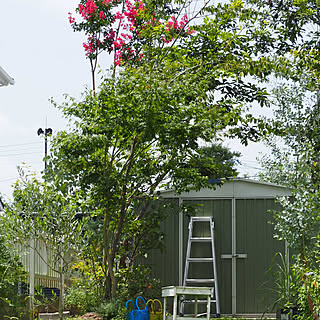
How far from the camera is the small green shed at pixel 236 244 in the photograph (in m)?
9.09

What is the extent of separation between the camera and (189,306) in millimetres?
9203

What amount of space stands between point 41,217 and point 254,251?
144 inches

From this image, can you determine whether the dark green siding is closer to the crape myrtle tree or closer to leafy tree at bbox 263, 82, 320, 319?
the crape myrtle tree

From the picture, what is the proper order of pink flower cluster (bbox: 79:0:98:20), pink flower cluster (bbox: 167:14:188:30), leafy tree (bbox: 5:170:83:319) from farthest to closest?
pink flower cluster (bbox: 79:0:98:20), pink flower cluster (bbox: 167:14:188:30), leafy tree (bbox: 5:170:83:319)

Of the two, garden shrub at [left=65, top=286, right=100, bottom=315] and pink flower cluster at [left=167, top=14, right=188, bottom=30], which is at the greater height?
pink flower cluster at [left=167, top=14, right=188, bottom=30]

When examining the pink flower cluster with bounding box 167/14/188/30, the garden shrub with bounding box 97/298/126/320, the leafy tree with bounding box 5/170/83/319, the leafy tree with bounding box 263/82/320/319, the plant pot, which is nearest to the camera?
the leafy tree with bounding box 263/82/320/319

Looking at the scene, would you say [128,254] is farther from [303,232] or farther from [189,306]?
[303,232]

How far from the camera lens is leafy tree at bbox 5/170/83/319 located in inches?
263

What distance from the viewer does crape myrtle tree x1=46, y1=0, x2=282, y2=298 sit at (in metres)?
7.06

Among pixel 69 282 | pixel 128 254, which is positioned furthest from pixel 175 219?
pixel 69 282

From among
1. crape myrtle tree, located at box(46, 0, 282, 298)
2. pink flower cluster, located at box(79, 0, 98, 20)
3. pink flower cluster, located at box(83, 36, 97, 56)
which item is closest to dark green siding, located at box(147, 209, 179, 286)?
crape myrtle tree, located at box(46, 0, 282, 298)

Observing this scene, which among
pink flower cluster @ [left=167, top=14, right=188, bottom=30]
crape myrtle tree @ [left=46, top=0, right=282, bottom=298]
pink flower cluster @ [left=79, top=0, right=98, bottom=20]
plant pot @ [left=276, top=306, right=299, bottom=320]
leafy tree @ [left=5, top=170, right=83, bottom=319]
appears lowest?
plant pot @ [left=276, top=306, right=299, bottom=320]

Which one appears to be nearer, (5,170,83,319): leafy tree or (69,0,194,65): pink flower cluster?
(5,170,83,319): leafy tree

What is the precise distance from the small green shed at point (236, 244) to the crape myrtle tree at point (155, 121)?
0.84 meters
